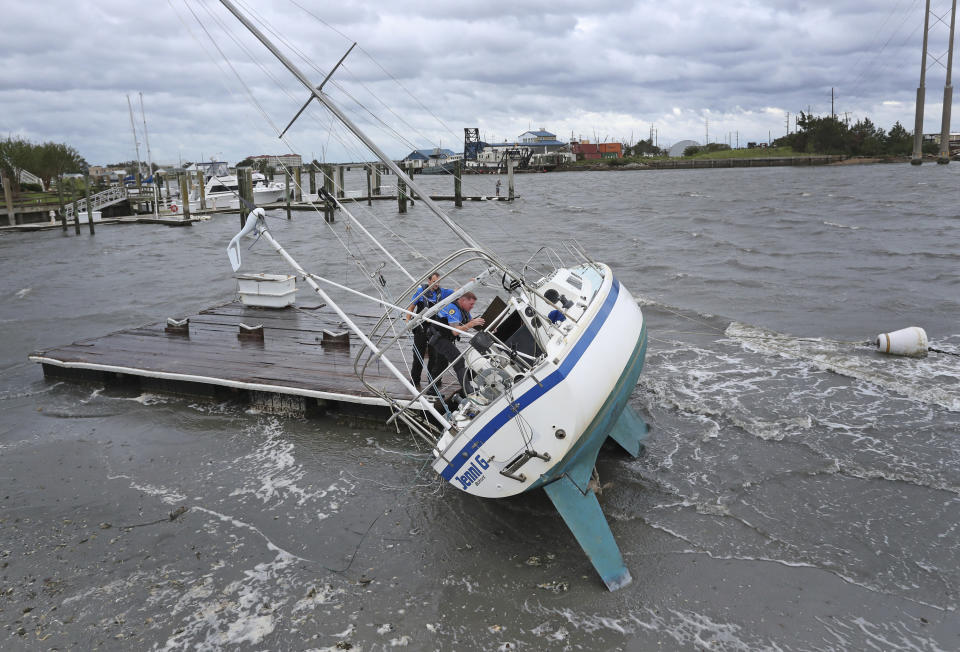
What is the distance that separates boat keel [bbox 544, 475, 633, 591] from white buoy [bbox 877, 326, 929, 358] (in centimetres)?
778

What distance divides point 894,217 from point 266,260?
87.9 feet

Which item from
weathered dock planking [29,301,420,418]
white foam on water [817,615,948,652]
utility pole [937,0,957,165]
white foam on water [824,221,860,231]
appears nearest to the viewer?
white foam on water [817,615,948,652]

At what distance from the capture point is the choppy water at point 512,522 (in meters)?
5.04

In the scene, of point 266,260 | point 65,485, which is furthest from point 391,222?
point 65,485

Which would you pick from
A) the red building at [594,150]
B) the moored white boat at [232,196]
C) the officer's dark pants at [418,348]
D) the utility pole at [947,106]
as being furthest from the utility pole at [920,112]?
the officer's dark pants at [418,348]

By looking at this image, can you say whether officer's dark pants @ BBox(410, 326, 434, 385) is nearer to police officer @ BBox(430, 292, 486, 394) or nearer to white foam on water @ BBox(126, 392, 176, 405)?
police officer @ BBox(430, 292, 486, 394)

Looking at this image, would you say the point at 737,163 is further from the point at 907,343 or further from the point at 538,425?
the point at 538,425

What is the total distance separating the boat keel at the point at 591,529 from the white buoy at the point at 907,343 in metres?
7.78

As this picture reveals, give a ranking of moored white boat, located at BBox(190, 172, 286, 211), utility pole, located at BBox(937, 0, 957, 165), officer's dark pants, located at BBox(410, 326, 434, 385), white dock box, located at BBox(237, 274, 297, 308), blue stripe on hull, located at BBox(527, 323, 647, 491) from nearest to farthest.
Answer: blue stripe on hull, located at BBox(527, 323, 647, 491) → officer's dark pants, located at BBox(410, 326, 434, 385) → white dock box, located at BBox(237, 274, 297, 308) → moored white boat, located at BBox(190, 172, 286, 211) → utility pole, located at BBox(937, 0, 957, 165)

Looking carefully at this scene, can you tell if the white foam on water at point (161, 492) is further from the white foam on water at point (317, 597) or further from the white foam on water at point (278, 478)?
the white foam on water at point (317, 597)

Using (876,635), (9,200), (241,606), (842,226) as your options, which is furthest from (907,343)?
(9,200)

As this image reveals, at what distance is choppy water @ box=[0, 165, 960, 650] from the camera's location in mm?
5035

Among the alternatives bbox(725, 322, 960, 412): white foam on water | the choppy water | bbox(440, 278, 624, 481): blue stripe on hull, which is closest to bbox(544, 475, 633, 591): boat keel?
the choppy water

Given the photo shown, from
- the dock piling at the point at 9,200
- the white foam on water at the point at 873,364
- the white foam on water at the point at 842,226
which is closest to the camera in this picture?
the white foam on water at the point at 873,364
